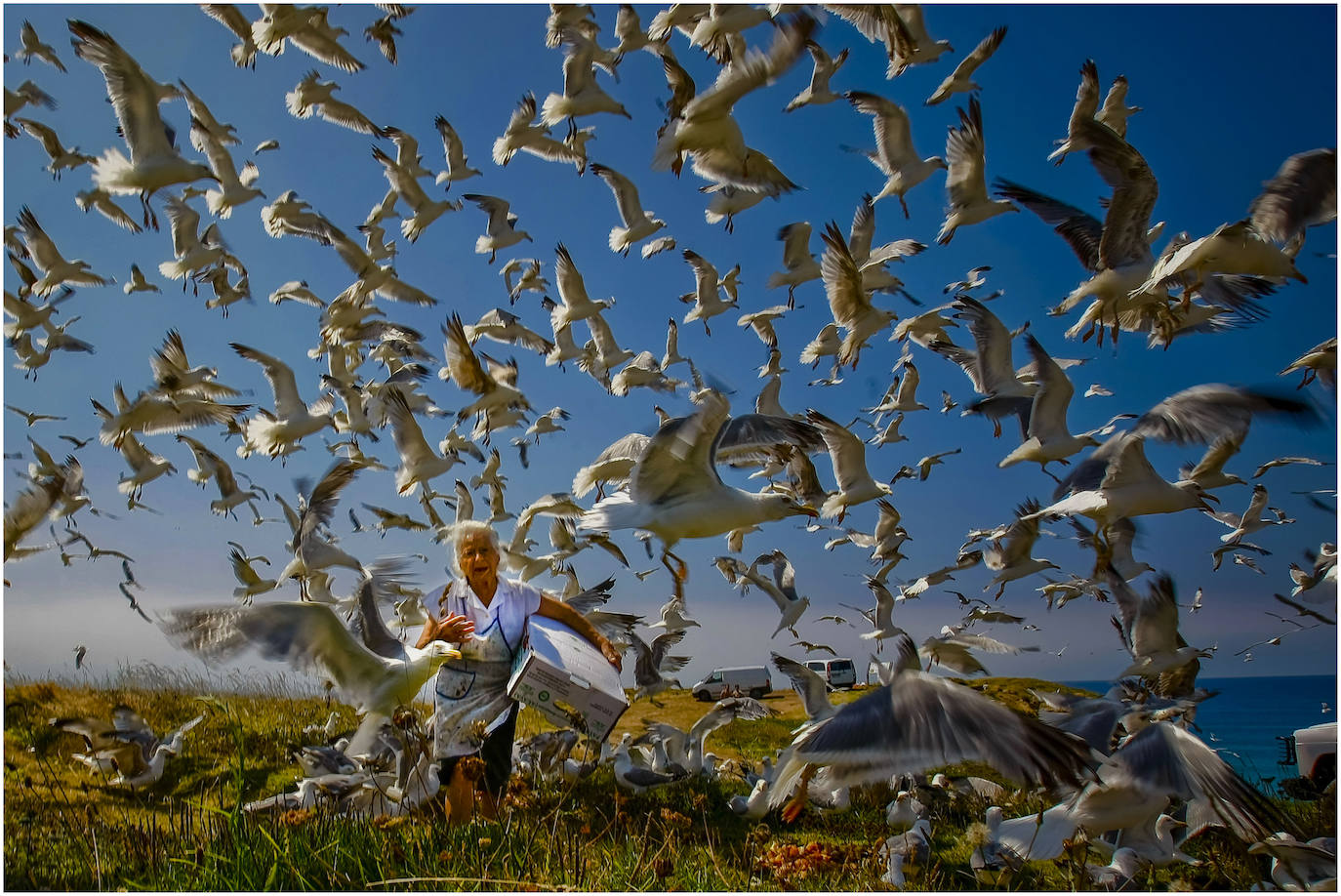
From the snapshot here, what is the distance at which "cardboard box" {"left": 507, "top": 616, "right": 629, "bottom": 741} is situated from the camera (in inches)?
145

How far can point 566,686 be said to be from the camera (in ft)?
12.1

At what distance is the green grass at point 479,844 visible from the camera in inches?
122

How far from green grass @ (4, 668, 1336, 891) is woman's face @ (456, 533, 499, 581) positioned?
3.09 feet

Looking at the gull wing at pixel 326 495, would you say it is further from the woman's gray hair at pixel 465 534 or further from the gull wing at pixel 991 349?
the gull wing at pixel 991 349

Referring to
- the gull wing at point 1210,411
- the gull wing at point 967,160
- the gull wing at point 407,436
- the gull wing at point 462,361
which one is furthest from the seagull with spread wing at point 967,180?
the gull wing at point 407,436

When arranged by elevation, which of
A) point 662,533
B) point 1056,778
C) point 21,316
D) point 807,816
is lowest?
point 807,816

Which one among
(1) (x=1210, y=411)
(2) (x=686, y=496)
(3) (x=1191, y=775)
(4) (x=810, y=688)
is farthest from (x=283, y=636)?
(1) (x=1210, y=411)

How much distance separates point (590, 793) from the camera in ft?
18.0

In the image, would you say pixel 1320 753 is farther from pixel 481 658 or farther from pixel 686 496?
pixel 481 658

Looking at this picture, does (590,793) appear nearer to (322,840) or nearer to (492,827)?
(492,827)

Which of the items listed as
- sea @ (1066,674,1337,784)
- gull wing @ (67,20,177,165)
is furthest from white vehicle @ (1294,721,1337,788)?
gull wing @ (67,20,177,165)

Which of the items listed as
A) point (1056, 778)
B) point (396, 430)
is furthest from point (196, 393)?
point (1056, 778)

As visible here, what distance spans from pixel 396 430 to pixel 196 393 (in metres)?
2.24

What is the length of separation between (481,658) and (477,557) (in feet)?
1.49
